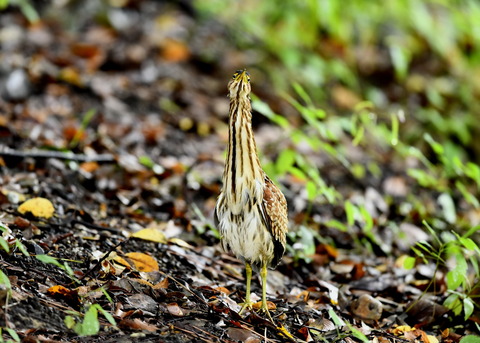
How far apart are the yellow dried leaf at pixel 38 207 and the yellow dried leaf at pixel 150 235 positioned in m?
0.65

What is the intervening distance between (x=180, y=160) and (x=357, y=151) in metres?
2.65

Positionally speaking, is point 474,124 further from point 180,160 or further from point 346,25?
point 180,160

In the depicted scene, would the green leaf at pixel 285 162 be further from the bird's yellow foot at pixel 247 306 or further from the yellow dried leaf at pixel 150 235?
the bird's yellow foot at pixel 247 306

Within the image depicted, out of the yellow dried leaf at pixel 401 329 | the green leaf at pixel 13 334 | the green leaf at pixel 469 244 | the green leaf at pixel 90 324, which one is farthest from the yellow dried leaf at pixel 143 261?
the green leaf at pixel 469 244

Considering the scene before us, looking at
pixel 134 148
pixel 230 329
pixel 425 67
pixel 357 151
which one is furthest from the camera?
pixel 425 67

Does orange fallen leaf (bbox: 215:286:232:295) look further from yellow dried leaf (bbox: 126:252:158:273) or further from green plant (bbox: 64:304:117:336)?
green plant (bbox: 64:304:117:336)

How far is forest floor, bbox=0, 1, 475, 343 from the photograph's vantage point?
3.61 metres

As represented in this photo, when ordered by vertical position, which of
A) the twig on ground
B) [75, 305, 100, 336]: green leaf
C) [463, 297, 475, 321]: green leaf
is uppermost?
the twig on ground

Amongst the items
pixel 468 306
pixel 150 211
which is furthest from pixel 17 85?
pixel 468 306

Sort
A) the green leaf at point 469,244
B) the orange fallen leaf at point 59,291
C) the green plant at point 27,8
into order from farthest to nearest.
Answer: the green plant at point 27,8 → the green leaf at point 469,244 → the orange fallen leaf at point 59,291

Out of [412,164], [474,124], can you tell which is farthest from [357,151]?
[474,124]

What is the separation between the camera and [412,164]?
8.54 m

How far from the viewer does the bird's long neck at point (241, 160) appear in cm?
370

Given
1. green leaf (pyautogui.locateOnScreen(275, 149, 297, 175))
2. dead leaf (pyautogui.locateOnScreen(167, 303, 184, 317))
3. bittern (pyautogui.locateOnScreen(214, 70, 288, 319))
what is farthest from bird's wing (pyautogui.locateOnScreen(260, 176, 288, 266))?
green leaf (pyautogui.locateOnScreen(275, 149, 297, 175))
